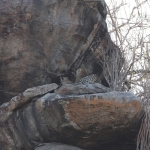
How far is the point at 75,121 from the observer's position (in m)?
4.13

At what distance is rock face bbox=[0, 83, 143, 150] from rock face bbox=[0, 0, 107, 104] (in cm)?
87

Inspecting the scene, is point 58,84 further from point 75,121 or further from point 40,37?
point 75,121

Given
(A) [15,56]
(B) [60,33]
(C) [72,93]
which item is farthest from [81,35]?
(C) [72,93]

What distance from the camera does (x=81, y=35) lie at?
5484mm

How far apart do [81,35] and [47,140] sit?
1731 mm

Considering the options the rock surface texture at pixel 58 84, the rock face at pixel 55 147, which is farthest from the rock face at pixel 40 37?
the rock face at pixel 55 147

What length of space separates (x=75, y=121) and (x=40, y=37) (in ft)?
5.35

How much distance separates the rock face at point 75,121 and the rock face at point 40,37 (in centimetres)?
87

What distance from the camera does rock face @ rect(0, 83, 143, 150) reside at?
4090mm

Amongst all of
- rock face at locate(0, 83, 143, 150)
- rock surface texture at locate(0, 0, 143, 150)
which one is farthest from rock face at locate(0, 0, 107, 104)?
rock face at locate(0, 83, 143, 150)

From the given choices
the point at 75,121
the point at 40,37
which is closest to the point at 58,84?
the point at 40,37

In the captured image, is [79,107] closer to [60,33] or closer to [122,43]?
[60,33]

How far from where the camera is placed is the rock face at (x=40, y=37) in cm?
522

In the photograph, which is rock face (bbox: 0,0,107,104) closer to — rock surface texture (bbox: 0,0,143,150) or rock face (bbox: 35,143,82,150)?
rock surface texture (bbox: 0,0,143,150)
